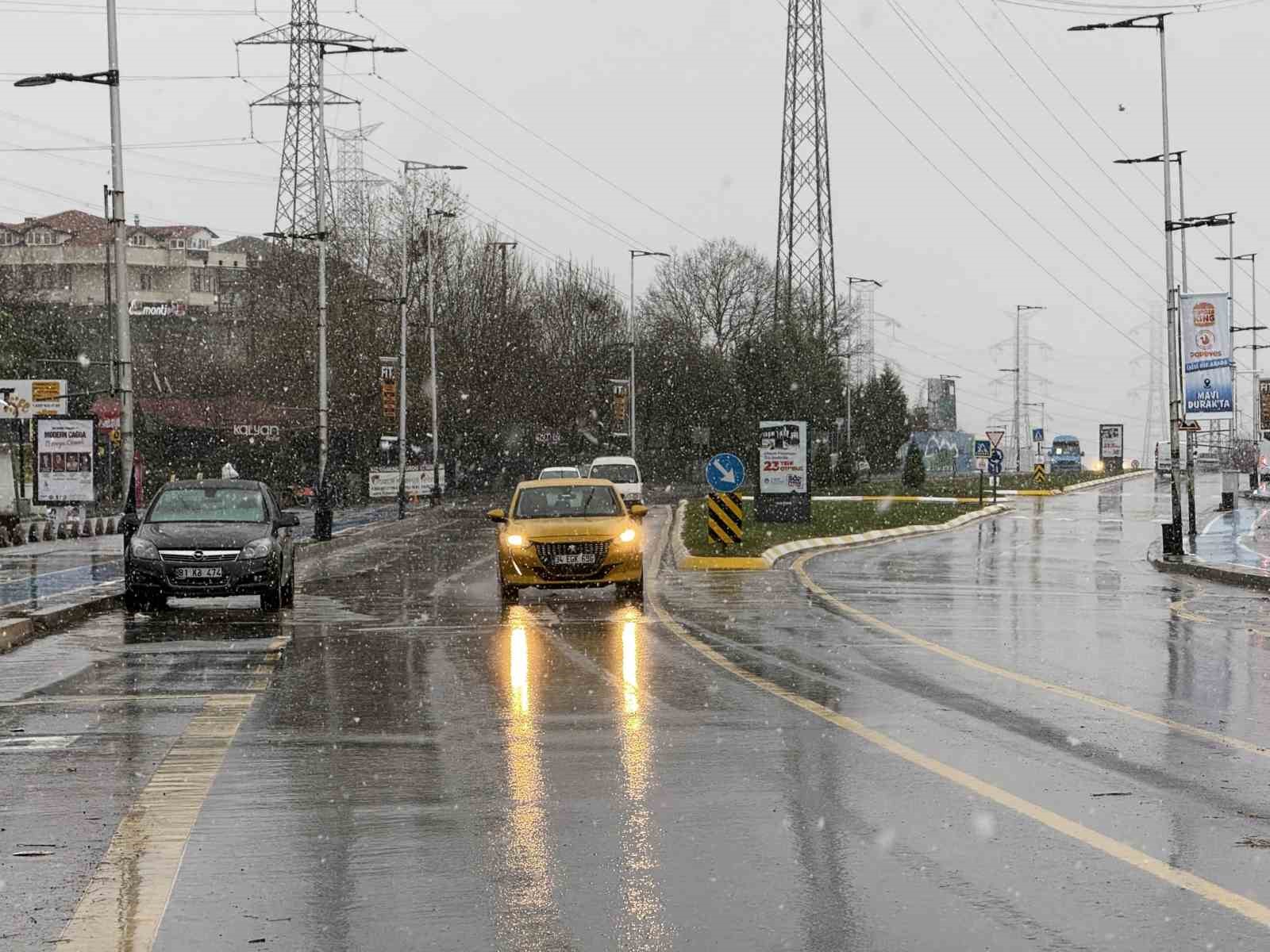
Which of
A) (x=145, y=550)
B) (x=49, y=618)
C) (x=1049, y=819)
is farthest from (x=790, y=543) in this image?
(x=1049, y=819)

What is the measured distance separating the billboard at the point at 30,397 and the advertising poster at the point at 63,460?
6166 millimetres

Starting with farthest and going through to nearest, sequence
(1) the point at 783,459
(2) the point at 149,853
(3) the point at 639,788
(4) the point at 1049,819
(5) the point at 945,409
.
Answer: (5) the point at 945,409 → (1) the point at 783,459 → (3) the point at 639,788 → (4) the point at 1049,819 → (2) the point at 149,853

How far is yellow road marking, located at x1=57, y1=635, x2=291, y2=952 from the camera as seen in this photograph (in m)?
5.92

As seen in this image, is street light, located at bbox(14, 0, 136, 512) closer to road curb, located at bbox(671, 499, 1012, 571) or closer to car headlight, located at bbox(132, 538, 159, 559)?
car headlight, located at bbox(132, 538, 159, 559)

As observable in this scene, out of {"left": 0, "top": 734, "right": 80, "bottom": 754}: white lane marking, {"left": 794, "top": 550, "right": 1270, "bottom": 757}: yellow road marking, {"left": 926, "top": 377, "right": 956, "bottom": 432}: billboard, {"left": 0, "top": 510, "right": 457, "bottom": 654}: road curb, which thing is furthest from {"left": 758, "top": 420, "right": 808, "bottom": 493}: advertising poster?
{"left": 926, "top": 377, "right": 956, "bottom": 432}: billboard

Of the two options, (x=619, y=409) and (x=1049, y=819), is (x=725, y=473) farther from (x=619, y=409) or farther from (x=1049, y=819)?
(x=619, y=409)

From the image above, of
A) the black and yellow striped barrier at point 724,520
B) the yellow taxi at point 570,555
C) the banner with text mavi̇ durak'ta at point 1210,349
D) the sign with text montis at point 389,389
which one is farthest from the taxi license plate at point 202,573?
the sign with text montis at point 389,389

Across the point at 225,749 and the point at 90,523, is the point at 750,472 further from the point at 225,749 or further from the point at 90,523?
the point at 225,749

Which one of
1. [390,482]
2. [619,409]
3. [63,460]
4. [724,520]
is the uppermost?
[619,409]

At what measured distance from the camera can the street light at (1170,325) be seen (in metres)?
32.5

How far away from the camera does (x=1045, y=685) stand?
1302 cm

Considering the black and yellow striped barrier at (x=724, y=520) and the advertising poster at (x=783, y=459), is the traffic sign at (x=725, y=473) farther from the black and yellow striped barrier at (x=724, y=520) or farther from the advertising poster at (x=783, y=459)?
the advertising poster at (x=783, y=459)

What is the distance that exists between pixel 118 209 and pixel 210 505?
22.9 feet

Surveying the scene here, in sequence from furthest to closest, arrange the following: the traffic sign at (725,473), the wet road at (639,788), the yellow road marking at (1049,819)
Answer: the traffic sign at (725,473) → the yellow road marking at (1049,819) → the wet road at (639,788)
